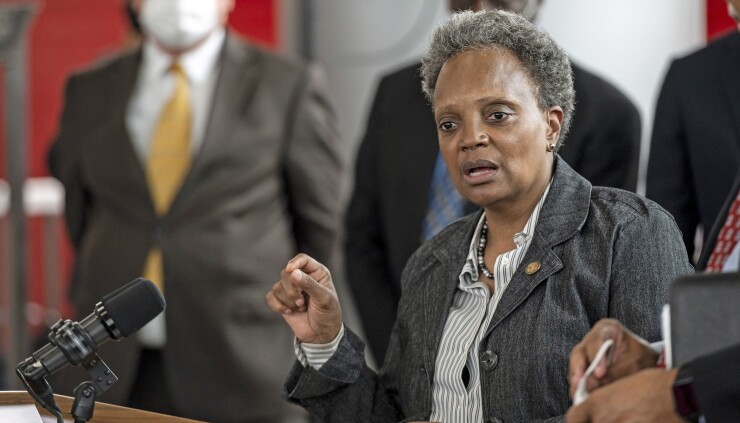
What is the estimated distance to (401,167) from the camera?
3.60 meters

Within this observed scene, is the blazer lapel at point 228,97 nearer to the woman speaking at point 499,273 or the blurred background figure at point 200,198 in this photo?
the blurred background figure at point 200,198

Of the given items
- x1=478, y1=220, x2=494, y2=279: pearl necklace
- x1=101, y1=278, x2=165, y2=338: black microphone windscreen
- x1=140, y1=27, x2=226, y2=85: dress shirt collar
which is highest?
x1=478, y1=220, x2=494, y2=279: pearl necklace

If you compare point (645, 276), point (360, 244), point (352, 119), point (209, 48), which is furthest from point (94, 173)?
point (645, 276)

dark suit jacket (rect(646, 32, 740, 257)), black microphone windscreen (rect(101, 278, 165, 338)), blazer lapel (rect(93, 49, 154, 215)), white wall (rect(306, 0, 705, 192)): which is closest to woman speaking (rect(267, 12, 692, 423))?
black microphone windscreen (rect(101, 278, 165, 338))

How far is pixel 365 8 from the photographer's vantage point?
5477 mm

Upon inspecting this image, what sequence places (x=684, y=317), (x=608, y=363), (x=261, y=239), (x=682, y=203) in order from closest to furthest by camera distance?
(x=684, y=317) < (x=608, y=363) < (x=682, y=203) < (x=261, y=239)

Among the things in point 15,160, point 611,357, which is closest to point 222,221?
point 15,160

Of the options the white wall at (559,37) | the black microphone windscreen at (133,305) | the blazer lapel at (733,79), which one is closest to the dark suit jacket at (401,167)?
the blazer lapel at (733,79)

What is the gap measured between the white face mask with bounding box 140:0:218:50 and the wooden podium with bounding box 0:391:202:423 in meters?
2.27

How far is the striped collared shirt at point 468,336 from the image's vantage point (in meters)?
2.20

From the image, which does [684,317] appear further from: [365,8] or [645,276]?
[365,8]

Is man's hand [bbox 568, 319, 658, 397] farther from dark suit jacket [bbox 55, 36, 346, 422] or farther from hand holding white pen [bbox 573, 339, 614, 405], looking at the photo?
dark suit jacket [bbox 55, 36, 346, 422]

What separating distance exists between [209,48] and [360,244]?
0.96 metres

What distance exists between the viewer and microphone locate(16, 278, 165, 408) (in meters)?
2.01
